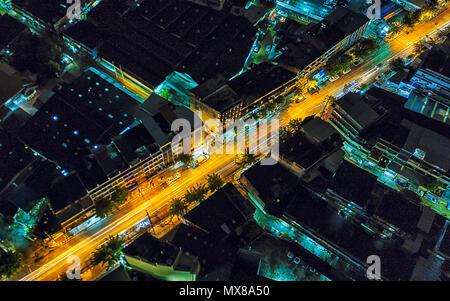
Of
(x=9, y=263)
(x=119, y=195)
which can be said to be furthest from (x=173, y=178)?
(x=9, y=263)

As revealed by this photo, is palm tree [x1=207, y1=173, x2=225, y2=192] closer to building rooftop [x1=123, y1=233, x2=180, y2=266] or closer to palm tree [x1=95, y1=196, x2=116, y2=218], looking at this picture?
building rooftop [x1=123, y1=233, x2=180, y2=266]

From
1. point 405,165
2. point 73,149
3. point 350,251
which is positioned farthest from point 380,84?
point 73,149

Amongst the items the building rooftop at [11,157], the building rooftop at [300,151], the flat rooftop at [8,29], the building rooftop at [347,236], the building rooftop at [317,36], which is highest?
the flat rooftop at [8,29]

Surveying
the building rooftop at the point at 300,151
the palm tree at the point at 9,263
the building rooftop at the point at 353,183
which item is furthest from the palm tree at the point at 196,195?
the palm tree at the point at 9,263

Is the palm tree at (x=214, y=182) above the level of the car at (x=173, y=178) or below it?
below

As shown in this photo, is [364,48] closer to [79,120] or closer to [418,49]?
[418,49]

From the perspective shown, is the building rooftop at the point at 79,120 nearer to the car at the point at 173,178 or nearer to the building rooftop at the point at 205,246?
the car at the point at 173,178

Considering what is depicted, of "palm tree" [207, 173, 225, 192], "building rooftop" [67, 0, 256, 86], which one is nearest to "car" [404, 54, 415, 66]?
"building rooftop" [67, 0, 256, 86]
